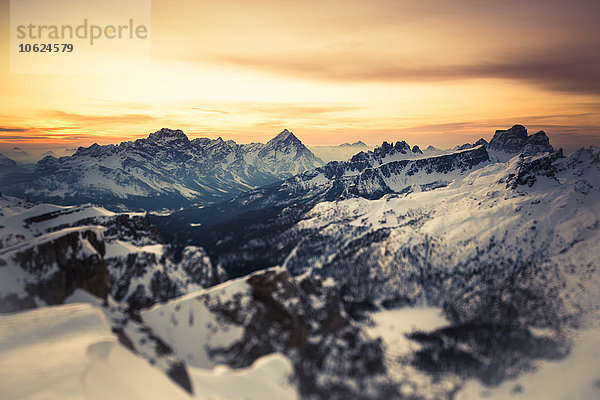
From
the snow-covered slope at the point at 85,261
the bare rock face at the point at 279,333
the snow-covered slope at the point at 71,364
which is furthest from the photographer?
the snow-covered slope at the point at 85,261

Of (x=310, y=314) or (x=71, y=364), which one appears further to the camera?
(x=310, y=314)

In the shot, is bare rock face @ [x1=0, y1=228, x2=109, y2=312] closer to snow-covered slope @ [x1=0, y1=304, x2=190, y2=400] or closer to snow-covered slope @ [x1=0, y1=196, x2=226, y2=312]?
snow-covered slope @ [x1=0, y1=196, x2=226, y2=312]

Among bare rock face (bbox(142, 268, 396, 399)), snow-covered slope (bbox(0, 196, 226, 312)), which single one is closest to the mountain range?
bare rock face (bbox(142, 268, 396, 399))

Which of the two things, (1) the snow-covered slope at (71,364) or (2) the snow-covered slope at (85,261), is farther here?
(2) the snow-covered slope at (85,261)

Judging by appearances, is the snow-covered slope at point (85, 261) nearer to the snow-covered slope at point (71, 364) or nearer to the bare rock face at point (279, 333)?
the snow-covered slope at point (71, 364)

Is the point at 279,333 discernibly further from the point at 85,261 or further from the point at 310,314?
the point at 85,261

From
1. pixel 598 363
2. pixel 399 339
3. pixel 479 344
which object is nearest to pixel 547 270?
pixel 598 363

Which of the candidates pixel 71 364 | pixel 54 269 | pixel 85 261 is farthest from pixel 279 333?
pixel 85 261

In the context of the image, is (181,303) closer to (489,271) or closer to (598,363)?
(598,363)

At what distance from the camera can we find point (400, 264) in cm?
17850

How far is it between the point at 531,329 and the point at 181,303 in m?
128

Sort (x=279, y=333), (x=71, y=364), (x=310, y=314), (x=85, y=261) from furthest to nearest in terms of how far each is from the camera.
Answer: (x=85, y=261)
(x=310, y=314)
(x=279, y=333)
(x=71, y=364)

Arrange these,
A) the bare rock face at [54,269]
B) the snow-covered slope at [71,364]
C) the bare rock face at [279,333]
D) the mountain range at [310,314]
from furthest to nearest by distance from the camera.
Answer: the bare rock face at [54,269] < the bare rock face at [279,333] < the mountain range at [310,314] < the snow-covered slope at [71,364]

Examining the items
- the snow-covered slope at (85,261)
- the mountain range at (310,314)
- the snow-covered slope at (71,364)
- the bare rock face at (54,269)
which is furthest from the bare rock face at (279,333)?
the snow-covered slope at (85,261)
